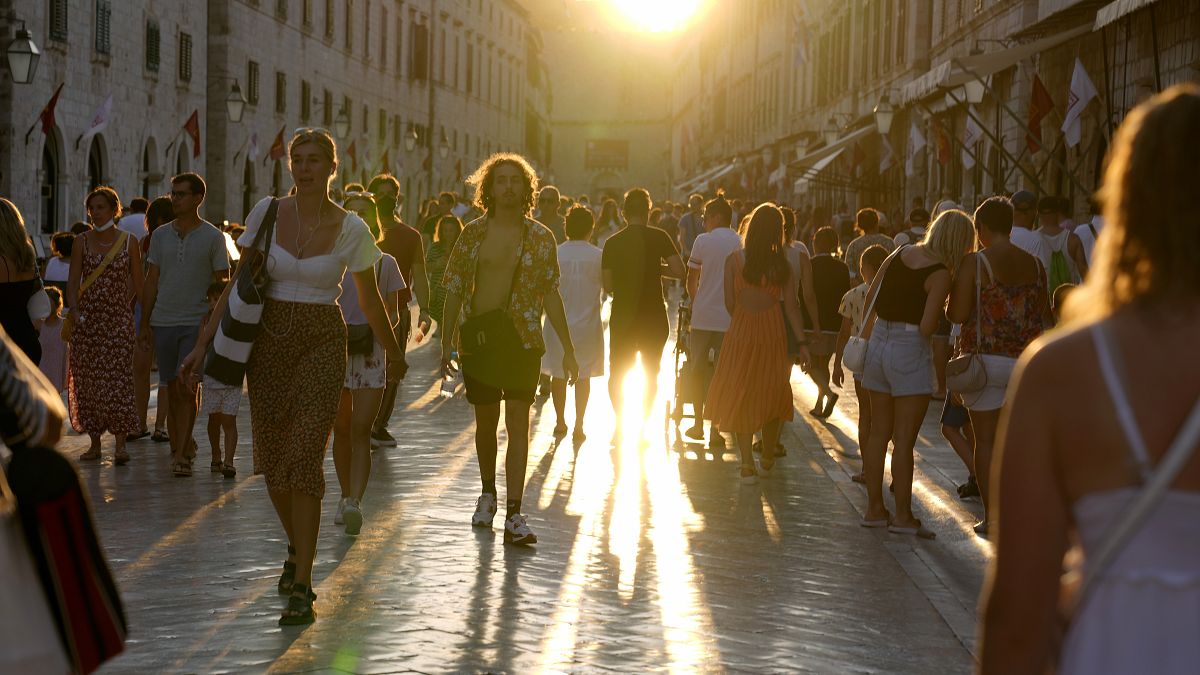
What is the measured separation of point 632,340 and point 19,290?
16.5 ft

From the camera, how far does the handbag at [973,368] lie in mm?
8727

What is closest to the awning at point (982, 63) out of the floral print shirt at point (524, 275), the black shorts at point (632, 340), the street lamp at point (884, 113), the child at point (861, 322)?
the street lamp at point (884, 113)

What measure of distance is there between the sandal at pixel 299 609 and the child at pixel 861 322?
12.7 ft

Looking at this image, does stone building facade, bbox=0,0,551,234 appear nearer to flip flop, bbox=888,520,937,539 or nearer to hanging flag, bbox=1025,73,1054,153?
hanging flag, bbox=1025,73,1054,153

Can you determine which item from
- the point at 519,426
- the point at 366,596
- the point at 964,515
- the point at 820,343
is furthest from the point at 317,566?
the point at 820,343

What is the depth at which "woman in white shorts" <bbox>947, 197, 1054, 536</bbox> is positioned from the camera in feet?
28.7

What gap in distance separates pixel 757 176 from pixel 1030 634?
5627cm

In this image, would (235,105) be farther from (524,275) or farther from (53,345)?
(524,275)

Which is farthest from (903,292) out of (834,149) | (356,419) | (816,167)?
(816,167)

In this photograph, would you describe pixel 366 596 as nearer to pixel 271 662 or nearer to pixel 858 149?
pixel 271 662

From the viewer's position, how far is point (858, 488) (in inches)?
418

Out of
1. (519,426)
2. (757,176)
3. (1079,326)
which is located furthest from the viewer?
(757,176)

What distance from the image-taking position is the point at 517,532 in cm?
823

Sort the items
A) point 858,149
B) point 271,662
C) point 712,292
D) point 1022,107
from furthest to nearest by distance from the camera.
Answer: point 858,149 → point 1022,107 → point 712,292 → point 271,662
